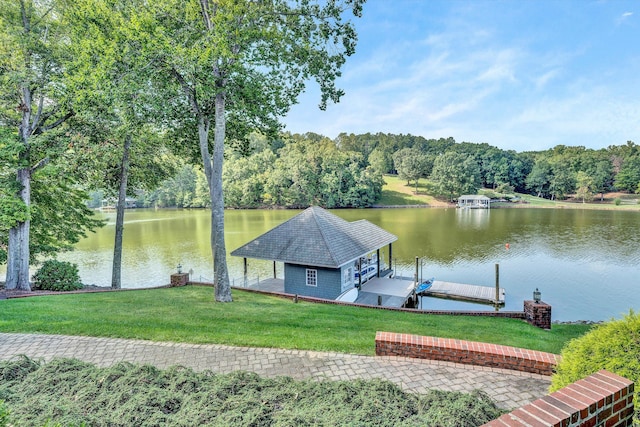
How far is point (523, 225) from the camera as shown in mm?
42531

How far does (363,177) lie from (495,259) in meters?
46.9

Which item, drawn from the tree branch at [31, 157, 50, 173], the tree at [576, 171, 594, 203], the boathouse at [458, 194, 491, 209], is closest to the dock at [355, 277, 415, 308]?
the tree branch at [31, 157, 50, 173]

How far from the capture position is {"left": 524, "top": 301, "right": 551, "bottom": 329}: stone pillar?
10359 mm

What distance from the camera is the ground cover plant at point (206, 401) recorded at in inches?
135

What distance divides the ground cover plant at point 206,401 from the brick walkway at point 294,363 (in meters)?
0.97

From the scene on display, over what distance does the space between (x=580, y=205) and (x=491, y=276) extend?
209ft

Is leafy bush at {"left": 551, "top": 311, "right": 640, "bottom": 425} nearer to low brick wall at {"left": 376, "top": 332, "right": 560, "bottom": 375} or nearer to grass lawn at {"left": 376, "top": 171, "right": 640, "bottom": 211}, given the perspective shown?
low brick wall at {"left": 376, "top": 332, "right": 560, "bottom": 375}

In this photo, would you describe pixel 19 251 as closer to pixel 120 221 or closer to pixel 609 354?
pixel 120 221

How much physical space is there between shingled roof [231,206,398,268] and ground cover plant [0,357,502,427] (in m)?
10.4

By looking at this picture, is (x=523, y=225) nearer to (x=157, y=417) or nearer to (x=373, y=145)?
Result: (x=157, y=417)

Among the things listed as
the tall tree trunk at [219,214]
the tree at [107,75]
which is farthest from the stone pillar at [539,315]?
the tree at [107,75]

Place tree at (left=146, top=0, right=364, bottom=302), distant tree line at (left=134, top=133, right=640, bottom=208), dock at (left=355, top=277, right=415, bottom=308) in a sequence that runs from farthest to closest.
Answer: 1. distant tree line at (left=134, top=133, right=640, bottom=208)
2. dock at (left=355, top=277, right=415, bottom=308)
3. tree at (left=146, top=0, right=364, bottom=302)

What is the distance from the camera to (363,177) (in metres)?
71.1

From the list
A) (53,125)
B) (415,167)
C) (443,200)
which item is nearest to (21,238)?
(53,125)
